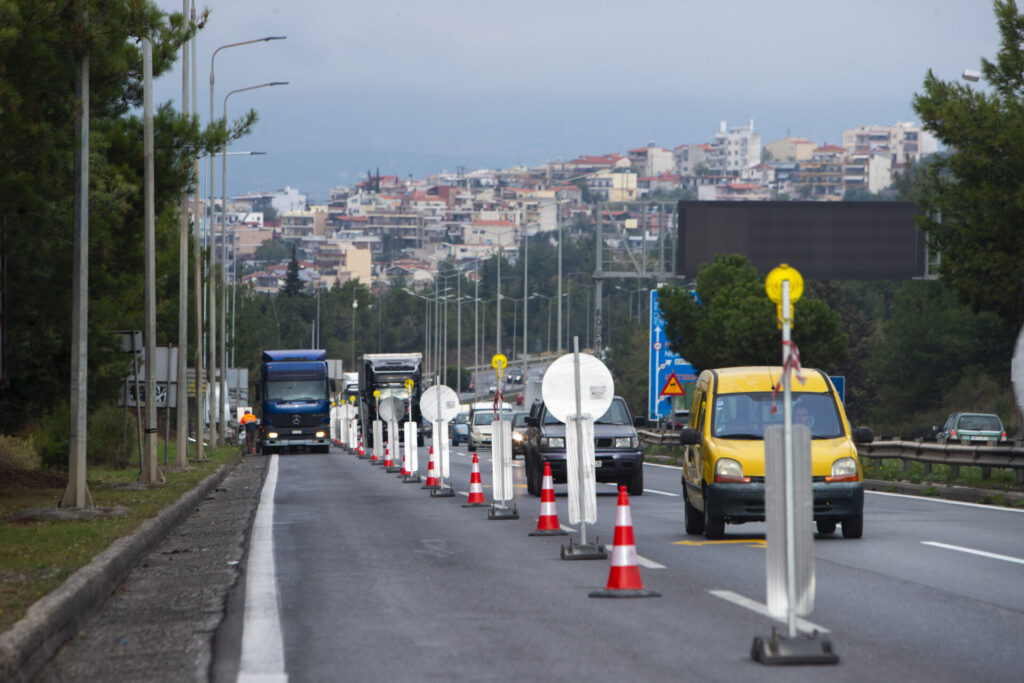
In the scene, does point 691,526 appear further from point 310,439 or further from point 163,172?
point 310,439

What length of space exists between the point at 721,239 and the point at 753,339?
1235cm

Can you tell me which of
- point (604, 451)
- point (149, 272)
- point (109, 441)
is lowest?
point (604, 451)

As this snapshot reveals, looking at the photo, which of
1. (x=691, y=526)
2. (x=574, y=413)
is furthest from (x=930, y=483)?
(x=574, y=413)

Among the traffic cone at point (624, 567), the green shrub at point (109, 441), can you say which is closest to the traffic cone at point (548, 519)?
the traffic cone at point (624, 567)

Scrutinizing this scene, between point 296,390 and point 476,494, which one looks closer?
point 476,494

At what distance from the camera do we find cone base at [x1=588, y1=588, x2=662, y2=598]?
11.4 m

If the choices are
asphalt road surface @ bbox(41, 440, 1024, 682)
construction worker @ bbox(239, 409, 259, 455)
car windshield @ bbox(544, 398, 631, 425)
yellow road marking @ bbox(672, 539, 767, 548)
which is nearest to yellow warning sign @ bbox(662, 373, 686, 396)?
car windshield @ bbox(544, 398, 631, 425)

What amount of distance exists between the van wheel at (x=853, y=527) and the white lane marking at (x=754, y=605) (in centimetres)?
514

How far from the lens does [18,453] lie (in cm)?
3067

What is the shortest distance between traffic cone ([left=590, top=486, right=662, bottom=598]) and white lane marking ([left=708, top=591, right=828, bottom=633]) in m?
0.48

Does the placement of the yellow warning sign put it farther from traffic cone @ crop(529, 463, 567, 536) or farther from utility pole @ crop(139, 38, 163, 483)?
traffic cone @ crop(529, 463, 567, 536)

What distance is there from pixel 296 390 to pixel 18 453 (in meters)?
29.2

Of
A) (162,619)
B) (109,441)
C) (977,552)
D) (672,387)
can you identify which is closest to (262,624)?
(162,619)

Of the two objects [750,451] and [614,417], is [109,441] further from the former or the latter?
[750,451]
